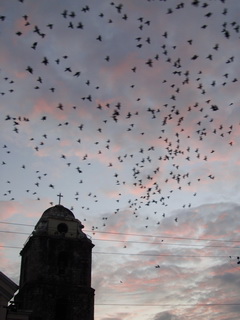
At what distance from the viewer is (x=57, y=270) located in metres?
33.8

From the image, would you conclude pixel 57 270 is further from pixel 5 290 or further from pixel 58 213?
pixel 5 290

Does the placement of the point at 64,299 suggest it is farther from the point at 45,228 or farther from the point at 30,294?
the point at 45,228

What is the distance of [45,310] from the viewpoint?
31875 mm

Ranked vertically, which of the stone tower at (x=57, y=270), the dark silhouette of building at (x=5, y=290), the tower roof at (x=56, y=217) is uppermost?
the tower roof at (x=56, y=217)

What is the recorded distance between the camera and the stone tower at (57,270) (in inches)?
1272

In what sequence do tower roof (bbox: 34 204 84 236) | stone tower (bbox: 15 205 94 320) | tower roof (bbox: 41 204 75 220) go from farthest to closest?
tower roof (bbox: 41 204 75 220) < tower roof (bbox: 34 204 84 236) < stone tower (bbox: 15 205 94 320)

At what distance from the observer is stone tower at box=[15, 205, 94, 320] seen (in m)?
32.3

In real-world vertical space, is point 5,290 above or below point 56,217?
below

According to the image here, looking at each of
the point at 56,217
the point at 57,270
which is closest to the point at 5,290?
the point at 57,270

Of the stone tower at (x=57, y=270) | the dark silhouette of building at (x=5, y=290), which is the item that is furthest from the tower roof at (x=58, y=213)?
the dark silhouette of building at (x=5, y=290)

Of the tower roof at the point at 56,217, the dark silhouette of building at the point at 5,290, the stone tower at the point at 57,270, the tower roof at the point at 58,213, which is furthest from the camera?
the tower roof at the point at 58,213

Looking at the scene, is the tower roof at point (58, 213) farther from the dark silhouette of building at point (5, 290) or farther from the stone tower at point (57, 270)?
the dark silhouette of building at point (5, 290)

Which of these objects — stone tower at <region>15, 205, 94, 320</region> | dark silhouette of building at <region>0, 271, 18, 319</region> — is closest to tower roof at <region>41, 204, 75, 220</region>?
stone tower at <region>15, 205, 94, 320</region>

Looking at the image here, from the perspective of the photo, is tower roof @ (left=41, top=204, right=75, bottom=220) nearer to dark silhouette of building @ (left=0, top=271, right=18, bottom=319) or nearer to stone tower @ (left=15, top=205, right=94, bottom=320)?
stone tower @ (left=15, top=205, right=94, bottom=320)
